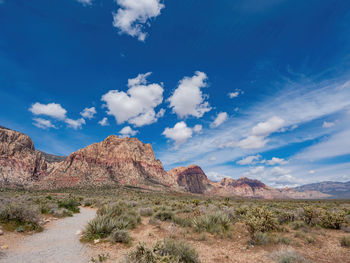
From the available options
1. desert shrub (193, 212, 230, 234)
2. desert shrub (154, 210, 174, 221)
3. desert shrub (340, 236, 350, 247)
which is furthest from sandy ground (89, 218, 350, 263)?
desert shrub (154, 210, 174, 221)

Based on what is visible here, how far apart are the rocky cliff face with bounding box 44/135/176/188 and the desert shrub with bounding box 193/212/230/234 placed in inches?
3280

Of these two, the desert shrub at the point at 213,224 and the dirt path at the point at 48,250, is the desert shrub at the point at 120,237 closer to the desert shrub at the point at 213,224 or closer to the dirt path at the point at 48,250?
the dirt path at the point at 48,250

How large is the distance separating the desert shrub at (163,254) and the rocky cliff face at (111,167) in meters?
87.0

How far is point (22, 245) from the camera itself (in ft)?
25.0

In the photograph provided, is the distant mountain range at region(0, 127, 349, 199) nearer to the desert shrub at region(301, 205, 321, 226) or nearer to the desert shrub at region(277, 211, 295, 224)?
the desert shrub at region(277, 211, 295, 224)

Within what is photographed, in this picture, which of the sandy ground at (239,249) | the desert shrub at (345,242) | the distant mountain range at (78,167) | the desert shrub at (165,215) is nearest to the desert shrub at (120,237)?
the sandy ground at (239,249)

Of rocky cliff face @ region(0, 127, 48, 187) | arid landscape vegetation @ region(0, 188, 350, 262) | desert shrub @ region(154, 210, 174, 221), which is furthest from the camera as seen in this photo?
rocky cliff face @ region(0, 127, 48, 187)

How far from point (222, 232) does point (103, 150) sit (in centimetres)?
12949

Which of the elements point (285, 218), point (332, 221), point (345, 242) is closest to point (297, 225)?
point (285, 218)

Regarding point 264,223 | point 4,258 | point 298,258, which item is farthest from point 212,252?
point 4,258

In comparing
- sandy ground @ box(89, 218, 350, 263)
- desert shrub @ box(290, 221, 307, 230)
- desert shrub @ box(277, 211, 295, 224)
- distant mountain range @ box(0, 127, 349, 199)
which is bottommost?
sandy ground @ box(89, 218, 350, 263)

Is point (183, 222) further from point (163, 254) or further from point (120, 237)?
point (163, 254)

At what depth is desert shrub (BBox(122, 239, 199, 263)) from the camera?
4659 millimetres

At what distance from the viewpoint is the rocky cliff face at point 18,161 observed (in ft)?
282
